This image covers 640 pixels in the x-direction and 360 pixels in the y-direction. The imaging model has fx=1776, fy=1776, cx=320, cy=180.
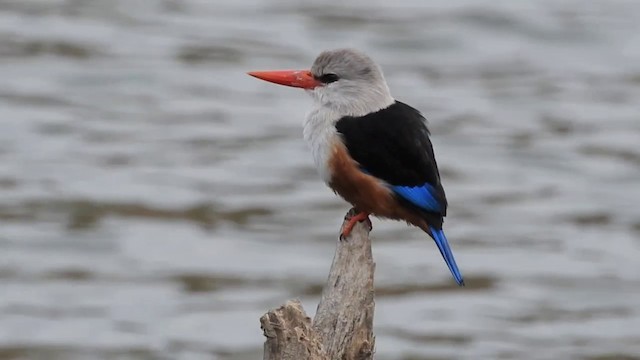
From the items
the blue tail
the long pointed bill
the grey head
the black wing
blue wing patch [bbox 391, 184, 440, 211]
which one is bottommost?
the blue tail

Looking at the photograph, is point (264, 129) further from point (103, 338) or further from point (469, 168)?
point (103, 338)

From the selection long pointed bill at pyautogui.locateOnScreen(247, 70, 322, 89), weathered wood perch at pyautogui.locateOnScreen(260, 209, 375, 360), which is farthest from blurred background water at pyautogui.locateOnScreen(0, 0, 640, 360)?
weathered wood perch at pyautogui.locateOnScreen(260, 209, 375, 360)

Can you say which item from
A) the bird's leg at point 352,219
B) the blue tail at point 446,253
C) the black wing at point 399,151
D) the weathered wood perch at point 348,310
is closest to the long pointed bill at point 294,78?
the black wing at point 399,151

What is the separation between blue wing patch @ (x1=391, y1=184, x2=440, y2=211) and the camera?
6.51m

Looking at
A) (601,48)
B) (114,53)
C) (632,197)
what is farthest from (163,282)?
(601,48)

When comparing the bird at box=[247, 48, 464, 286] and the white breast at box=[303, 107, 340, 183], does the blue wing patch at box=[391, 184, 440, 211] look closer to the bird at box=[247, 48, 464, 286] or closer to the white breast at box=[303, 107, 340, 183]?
the bird at box=[247, 48, 464, 286]

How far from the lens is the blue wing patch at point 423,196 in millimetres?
6505

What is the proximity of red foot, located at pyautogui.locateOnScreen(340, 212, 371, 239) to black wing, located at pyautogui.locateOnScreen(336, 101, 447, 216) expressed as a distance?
0.51 feet

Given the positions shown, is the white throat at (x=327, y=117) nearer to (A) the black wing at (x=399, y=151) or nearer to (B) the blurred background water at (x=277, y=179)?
(A) the black wing at (x=399, y=151)

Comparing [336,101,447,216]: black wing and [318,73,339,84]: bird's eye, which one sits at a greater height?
[318,73,339,84]: bird's eye

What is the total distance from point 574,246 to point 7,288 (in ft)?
14.5

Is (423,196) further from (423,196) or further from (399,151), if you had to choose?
(399,151)

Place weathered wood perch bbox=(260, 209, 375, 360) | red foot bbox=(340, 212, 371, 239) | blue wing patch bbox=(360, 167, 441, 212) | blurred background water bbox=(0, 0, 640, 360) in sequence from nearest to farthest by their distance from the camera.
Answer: weathered wood perch bbox=(260, 209, 375, 360) → red foot bbox=(340, 212, 371, 239) → blue wing patch bbox=(360, 167, 441, 212) → blurred background water bbox=(0, 0, 640, 360)

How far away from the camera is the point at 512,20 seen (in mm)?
19938
